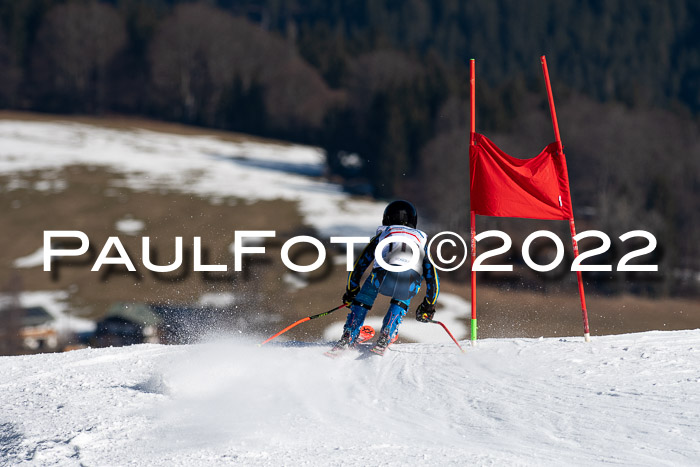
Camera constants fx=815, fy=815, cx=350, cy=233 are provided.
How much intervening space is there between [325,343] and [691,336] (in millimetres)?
→ 3611

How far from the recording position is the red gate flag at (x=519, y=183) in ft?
27.0

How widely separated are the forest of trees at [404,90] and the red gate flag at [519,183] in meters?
20.2

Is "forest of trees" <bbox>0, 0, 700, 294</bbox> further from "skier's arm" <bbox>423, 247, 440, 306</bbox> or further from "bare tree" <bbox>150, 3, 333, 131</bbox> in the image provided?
"skier's arm" <bbox>423, 247, 440, 306</bbox>

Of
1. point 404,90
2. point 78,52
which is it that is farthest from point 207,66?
point 404,90

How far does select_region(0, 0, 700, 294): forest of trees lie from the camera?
45.7 m

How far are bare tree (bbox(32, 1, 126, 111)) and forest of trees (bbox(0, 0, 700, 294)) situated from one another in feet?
0.62

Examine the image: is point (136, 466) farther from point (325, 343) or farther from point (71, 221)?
point (71, 221)

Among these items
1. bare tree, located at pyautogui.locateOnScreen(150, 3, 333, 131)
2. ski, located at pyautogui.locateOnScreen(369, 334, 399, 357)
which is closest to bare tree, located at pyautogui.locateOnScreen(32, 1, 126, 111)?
bare tree, located at pyautogui.locateOnScreen(150, 3, 333, 131)

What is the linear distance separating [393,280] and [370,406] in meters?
1.76

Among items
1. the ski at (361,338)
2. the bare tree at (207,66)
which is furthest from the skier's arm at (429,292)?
the bare tree at (207,66)

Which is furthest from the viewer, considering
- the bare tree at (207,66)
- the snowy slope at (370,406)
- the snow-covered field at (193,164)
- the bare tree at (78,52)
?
the bare tree at (207,66)

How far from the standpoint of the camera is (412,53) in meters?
99.1

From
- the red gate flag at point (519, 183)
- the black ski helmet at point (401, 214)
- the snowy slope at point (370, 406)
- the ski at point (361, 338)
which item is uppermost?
the red gate flag at point (519, 183)

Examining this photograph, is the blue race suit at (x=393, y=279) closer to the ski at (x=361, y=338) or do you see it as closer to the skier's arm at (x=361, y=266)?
the skier's arm at (x=361, y=266)
